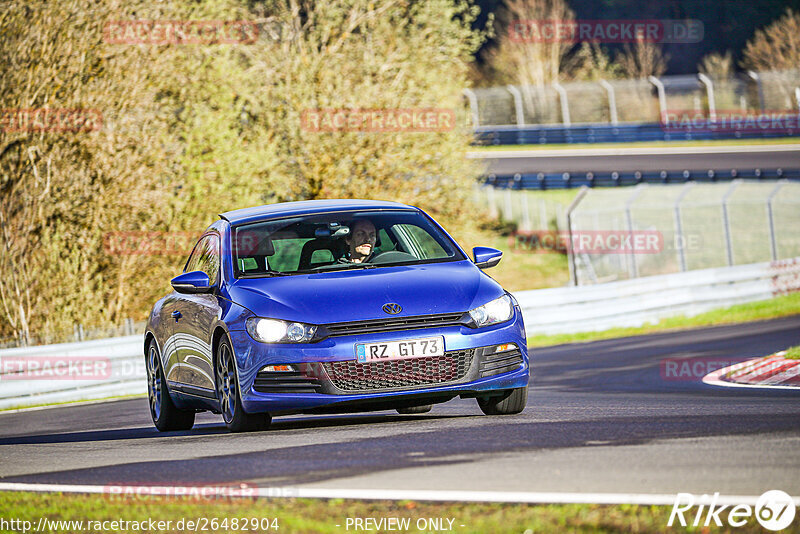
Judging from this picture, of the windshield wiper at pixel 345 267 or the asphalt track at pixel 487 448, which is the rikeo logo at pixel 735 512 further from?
the windshield wiper at pixel 345 267

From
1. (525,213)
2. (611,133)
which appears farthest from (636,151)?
(525,213)

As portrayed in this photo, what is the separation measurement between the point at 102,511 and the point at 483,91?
54348mm

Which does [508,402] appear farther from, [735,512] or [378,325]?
[735,512]

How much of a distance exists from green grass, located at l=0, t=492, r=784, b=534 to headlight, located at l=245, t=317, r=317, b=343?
2234 mm

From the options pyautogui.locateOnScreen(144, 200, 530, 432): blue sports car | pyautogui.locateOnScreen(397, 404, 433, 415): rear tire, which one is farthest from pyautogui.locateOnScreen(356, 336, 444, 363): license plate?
pyautogui.locateOnScreen(397, 404, 433, 415): rear tire

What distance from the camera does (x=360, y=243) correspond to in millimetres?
9789

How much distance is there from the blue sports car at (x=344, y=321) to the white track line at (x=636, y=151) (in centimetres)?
3732

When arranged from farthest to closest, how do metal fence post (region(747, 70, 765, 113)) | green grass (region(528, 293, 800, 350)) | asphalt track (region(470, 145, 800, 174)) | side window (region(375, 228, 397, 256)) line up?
1. metal fence post (region(747, 70, 765, 113))
2. asphalt track (region(470, 145, 800, 174))
3. green grass (region(528, 293, 800, 350))
4. side window (region(375, 228, 397, 256))

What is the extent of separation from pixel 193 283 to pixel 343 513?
4.32m

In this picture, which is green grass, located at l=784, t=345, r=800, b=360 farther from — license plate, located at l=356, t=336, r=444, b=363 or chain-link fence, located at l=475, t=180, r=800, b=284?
chain-link fence, located at l=475, t=180, r=800, b=284

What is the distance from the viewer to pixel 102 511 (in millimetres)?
6180

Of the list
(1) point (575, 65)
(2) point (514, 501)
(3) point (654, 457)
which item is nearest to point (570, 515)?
(2) point (514, 501)

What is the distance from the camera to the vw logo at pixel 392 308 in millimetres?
8531

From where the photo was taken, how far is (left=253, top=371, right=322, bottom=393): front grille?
8523 millimetres
